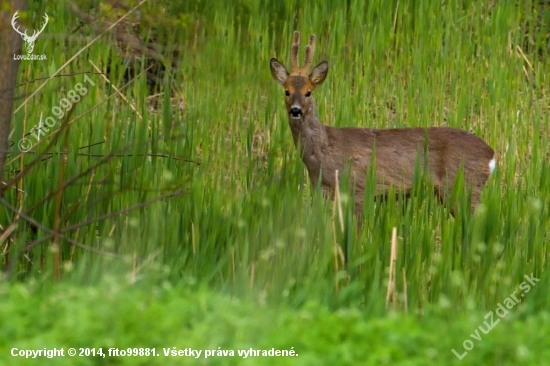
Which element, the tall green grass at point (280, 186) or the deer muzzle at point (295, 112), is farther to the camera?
the deer muzzle at point (295, 112)

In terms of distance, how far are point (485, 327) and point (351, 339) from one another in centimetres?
63

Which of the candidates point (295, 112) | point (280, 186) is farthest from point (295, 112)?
point (280, 186)

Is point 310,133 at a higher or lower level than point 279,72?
lower

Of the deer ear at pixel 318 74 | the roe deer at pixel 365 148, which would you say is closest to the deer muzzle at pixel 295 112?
the roe deer at pixel 365 148

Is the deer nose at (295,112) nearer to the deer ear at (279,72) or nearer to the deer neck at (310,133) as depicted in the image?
the deer neck at (310,133)

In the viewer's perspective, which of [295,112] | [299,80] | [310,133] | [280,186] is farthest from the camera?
[310,133]

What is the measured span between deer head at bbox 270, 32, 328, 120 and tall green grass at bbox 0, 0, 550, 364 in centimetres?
26

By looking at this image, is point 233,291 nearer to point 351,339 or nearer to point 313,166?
point 351,339

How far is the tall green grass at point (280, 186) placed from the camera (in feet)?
15.9

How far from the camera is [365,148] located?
736 cm

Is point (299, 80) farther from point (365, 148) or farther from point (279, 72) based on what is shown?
point (365, 148)

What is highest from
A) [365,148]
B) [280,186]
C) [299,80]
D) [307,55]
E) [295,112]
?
[307,55]

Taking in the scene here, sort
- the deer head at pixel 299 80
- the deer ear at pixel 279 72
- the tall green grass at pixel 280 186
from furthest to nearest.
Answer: the deer ear at pixel 279 72, the deer head at pixel 299 80, the tall green grass at pixel 280 186

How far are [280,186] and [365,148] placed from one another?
5.06 feet
